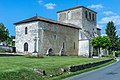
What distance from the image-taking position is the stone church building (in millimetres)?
44469

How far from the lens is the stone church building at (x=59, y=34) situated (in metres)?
44.5

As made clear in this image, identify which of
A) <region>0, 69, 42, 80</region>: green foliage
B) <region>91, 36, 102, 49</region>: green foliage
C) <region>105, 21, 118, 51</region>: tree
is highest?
<region>105, 21, 118, 51</region>: tree

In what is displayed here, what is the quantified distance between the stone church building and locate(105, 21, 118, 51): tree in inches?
831

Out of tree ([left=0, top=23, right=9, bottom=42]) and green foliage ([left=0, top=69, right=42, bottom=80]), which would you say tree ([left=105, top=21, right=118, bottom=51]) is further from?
green foliage ([left=0, top=69, right=42, bottom=80])

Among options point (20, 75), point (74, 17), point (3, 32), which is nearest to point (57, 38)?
point (74, 17)

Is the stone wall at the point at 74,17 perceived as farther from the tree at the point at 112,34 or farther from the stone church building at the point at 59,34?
the tree at the point at 112,34

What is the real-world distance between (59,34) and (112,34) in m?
39.7

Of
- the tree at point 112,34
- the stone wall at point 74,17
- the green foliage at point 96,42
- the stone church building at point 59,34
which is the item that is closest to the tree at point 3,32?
the stone church building at point 59,34

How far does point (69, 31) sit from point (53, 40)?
7.20m

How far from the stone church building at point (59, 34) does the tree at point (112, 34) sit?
2112 centimetres

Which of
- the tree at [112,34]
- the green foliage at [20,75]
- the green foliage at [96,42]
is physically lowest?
the green foliage at [20,75]

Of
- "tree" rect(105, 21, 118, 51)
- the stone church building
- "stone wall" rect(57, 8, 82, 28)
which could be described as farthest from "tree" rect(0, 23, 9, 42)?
"tree" rect(105, 21, 118, 51)

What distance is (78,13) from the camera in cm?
5894

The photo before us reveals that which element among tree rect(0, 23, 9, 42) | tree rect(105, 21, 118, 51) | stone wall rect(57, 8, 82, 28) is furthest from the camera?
tree rect(105, 21, 118, 51)
